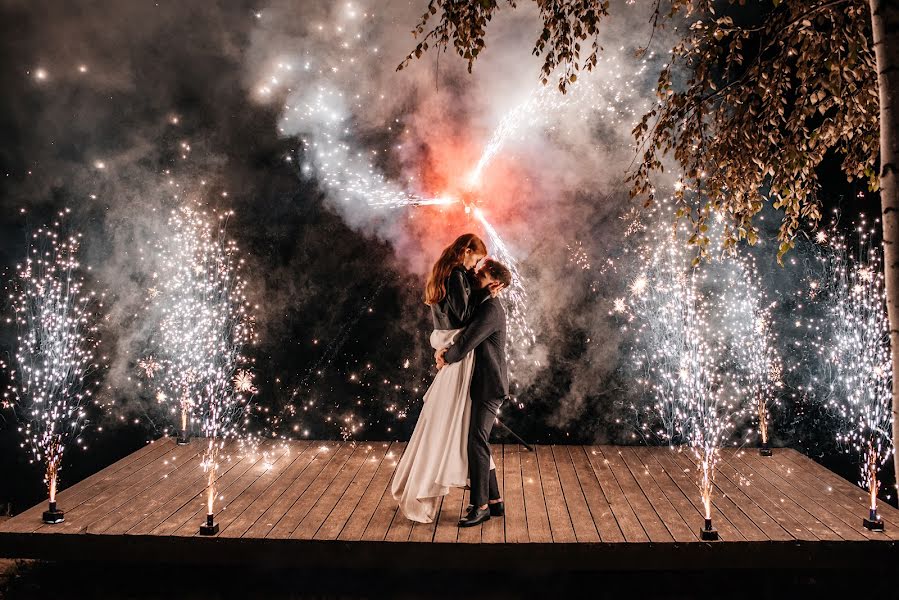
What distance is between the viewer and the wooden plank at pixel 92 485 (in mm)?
4172

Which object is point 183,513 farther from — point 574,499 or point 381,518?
point 574,499

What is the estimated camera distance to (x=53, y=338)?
5.79 meters

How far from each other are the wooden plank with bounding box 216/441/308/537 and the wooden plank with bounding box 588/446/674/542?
94.8 inches

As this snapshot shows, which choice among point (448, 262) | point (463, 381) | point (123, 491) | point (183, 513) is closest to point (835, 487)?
point (463, 381)

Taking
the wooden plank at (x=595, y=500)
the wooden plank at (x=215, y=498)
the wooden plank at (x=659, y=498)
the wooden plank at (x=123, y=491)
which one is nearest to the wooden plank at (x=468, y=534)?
the wooden plank at (x=595, y=500)

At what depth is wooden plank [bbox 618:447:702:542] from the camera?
4.08 metres

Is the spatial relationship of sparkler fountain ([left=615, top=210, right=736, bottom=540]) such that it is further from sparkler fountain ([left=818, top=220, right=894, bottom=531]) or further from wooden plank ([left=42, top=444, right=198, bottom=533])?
wooden plank ([left=42, top=444, right=198, bottom=533])

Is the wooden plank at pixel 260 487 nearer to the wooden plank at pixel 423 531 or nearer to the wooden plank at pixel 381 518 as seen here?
the wooden plank at pixel 381 518

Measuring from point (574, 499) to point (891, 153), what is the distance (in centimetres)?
290

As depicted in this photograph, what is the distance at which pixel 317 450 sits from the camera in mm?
5742

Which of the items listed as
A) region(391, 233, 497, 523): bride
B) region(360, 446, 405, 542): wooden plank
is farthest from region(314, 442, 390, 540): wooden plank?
region(391, 233, 497, 523): bride

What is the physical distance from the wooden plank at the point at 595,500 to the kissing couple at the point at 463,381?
27.4 inches

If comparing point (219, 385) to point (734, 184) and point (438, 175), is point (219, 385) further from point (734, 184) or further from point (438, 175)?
point (734, 184)

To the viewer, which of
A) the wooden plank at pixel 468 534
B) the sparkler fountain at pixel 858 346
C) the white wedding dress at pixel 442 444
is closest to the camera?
the wooden plank at pixel 468 534
